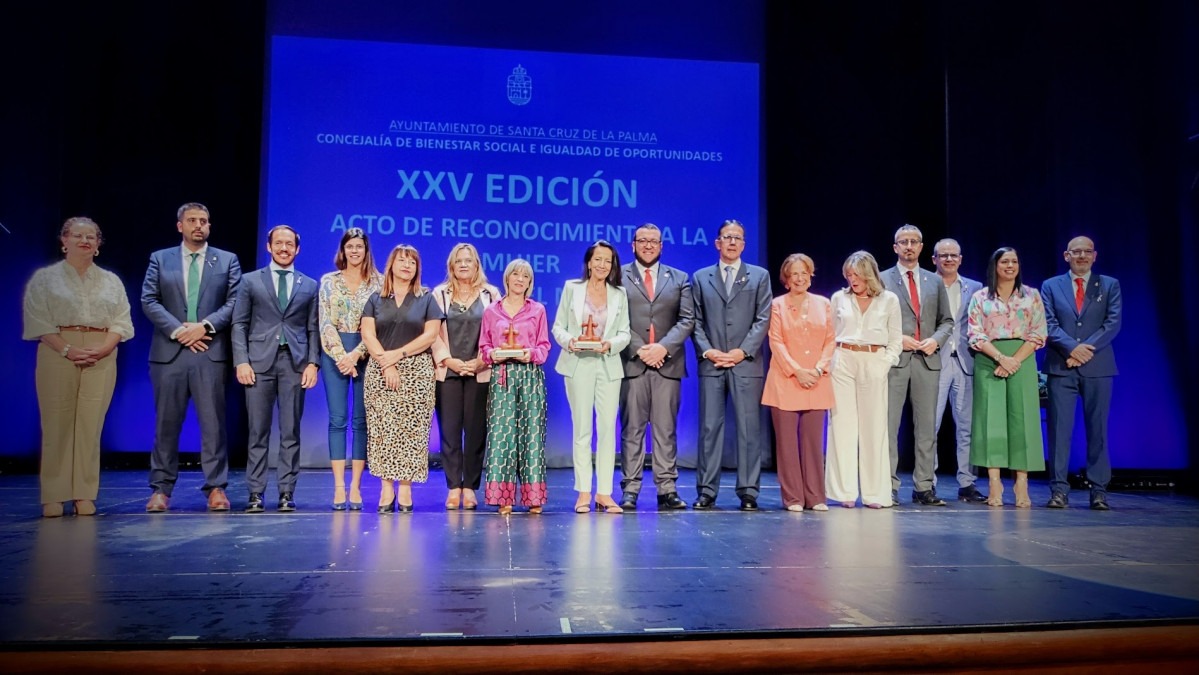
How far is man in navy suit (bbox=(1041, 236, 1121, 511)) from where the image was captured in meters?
5.11

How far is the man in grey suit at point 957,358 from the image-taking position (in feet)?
18.6

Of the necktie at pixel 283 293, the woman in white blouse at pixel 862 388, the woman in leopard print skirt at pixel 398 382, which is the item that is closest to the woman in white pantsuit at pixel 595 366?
the woman in leopard print skirt at pixel 398 382

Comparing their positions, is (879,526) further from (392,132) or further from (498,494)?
(392,132)

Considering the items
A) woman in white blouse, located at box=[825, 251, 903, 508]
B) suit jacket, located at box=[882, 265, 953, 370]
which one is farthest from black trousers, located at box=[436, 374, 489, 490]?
suit jacket, located at box=[882, 265, 953, 370]

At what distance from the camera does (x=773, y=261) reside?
24.5ft

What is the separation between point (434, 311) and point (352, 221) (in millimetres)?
2657

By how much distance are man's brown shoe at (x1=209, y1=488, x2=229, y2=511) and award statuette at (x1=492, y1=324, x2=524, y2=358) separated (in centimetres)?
165

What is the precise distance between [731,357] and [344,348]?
219 centimetres

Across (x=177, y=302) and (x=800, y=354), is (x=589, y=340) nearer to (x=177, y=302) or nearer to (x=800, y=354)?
(x=800, y=354)

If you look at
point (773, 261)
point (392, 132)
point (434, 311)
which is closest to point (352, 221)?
point (392, 132)

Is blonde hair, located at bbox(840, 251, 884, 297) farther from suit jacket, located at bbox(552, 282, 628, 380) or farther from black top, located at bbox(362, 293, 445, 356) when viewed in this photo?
black top, located at bbox(362, 293, 445, 356)

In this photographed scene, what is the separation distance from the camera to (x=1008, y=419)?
5180 mm

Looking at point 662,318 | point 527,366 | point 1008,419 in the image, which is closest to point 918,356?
point 1008,419

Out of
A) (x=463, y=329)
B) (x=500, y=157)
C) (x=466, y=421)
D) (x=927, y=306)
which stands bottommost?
(x=466, y=421)
